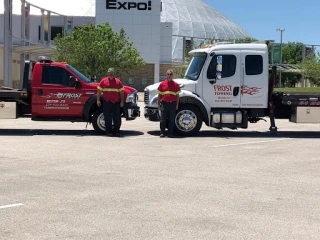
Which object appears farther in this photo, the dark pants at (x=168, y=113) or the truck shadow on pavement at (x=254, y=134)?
the truck shadow on pavement at (x=254, y=134)

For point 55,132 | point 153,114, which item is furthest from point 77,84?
point 153,114

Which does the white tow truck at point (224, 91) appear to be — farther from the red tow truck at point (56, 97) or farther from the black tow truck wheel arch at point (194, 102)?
the red tow truck at point (56, 97)

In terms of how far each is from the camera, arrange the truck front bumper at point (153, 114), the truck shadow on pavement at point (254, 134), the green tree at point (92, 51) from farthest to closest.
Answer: the green tree at point (92, 51)
the truck shadow on pavement at point (254, 134)
the truck front bumper at point (153, 114)

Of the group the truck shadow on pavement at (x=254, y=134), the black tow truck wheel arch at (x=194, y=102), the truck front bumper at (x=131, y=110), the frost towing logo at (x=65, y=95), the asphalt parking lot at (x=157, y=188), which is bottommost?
the asphalt parking lot at (x=157, y=188)

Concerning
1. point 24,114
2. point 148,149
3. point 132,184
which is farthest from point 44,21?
point 132,184

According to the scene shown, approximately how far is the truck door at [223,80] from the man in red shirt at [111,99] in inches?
93.7

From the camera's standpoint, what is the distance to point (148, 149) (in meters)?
12.9

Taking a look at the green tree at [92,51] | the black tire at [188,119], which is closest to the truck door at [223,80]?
the black tire at [188,119]

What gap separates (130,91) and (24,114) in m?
2.99

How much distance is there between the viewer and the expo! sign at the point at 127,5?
67.9m

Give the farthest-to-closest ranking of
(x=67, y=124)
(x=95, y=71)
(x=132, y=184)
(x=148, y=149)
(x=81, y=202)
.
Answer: (x=95, y=71), (x=67, y=124), (x=148, y=149), (x=132, y=184), (x=81, y=202)

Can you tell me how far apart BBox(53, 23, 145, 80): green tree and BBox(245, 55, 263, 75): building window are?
81.8 feet

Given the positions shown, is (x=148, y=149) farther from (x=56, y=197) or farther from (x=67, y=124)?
(x=67, y=124)

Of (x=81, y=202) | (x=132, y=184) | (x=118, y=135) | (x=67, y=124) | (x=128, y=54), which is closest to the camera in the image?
(x=81, y=202)
